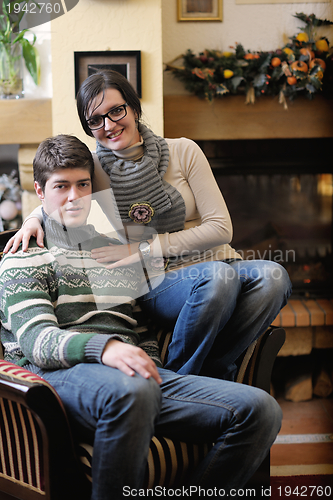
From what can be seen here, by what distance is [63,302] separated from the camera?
3.53 ft

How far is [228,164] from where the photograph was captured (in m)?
2.33

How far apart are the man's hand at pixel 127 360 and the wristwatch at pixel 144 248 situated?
0.41 m

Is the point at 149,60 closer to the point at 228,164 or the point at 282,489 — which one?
the point at 228,164

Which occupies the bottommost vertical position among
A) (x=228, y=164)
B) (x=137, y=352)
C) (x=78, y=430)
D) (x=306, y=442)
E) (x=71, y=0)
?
(x=306, y=442)

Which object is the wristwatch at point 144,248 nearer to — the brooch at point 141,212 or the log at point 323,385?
the brooch at point 141,212

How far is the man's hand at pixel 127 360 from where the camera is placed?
859mm

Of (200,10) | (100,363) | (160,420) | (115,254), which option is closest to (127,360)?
(100,363)

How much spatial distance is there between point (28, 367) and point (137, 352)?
0.30 meters

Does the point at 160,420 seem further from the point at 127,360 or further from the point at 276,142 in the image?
the point at 276,142

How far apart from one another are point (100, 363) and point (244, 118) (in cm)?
160

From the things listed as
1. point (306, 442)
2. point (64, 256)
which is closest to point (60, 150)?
point (64, 256)

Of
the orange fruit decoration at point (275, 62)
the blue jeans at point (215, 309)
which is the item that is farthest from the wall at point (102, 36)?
the blue jeans at point (215, 309)

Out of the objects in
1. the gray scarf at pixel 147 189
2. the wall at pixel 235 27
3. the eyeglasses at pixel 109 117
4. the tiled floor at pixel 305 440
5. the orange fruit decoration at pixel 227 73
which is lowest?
the tiled floor at pixel 305 440

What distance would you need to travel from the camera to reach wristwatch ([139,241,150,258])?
4.18 ft
